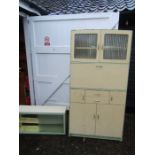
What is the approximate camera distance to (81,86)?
240cm

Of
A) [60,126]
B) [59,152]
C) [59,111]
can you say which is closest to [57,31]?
[59,111]

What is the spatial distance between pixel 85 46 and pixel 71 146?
1.53 meters

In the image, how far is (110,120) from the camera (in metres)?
2.46

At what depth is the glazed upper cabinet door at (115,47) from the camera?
88.1 inches

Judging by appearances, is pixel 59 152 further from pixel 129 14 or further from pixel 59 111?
pixel 129 14

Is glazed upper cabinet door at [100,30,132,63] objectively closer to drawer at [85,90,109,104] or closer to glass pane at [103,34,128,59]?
glass pane at [103,34,128,59]

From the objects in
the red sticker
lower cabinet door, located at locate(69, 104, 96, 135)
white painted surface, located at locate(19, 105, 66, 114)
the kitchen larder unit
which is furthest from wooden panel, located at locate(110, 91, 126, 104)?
the red sticker

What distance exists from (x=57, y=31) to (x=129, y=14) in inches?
55.1

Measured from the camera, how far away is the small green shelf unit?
2.72 metres

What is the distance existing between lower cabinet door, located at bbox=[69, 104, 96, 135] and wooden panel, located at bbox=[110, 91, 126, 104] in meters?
0.30

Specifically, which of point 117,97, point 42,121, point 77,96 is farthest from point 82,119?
point 42,121

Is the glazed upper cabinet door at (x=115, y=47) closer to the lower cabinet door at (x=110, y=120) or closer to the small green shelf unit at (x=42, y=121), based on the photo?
the lower cabinet door at (x=110, y=120)

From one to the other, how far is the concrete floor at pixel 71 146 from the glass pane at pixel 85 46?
52.9 inches
